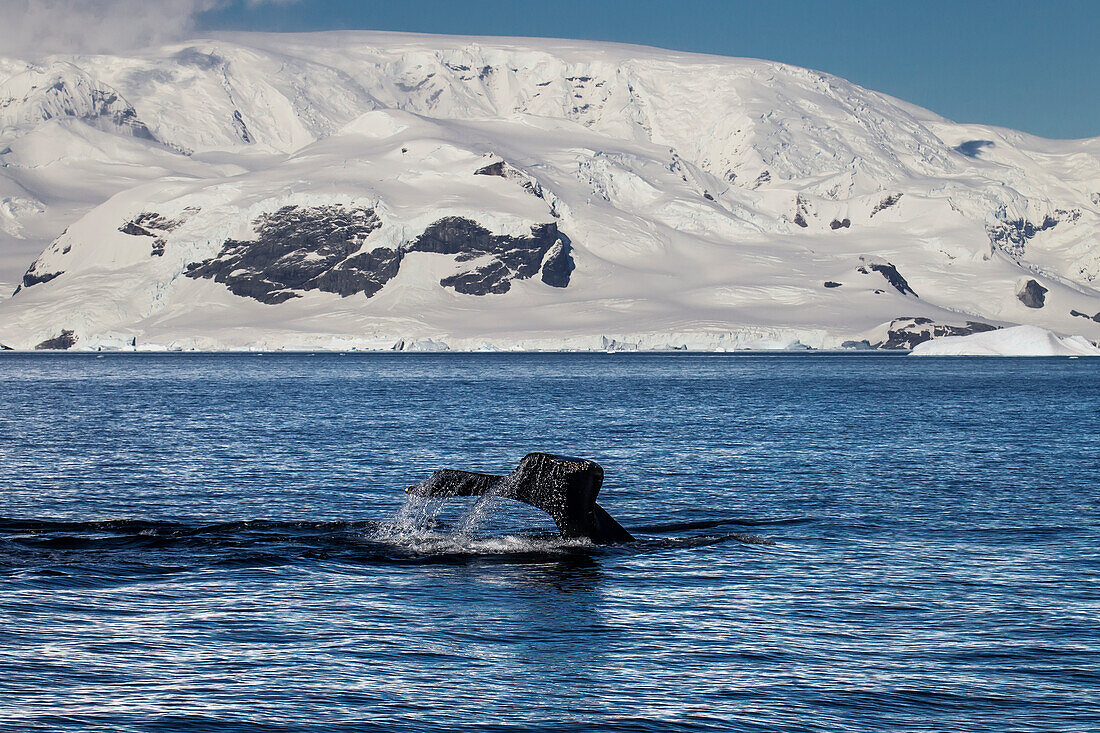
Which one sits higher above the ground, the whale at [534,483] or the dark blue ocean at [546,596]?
the whale at [534,483]

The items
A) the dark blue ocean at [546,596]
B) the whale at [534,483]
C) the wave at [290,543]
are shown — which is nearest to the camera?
the dark blue ocean at [546,596]

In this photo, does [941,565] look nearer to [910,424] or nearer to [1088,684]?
[1088,684]

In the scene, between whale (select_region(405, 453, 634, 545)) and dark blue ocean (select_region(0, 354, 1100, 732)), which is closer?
dark blue ocean (select_region(0, 354, 1100, 732))

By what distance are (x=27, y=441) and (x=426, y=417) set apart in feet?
81.3

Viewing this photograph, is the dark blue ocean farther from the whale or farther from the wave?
the whale

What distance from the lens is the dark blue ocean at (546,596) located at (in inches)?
584

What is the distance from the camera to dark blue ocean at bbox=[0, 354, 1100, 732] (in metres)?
14.8

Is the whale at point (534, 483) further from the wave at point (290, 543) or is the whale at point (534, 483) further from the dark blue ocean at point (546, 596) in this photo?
the wave at point (290, 543)

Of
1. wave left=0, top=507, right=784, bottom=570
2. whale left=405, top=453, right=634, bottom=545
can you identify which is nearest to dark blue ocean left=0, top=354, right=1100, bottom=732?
wave left=0, top=507, right=784, bottom=570

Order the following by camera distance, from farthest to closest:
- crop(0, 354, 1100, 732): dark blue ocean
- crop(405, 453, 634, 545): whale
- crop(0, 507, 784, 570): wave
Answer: crop(0, 507, 784, 570): wave → crop(405, 453, 634, 545): whale → crop(0, 354, 1100, 732): dark blue ocean

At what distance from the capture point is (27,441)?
53844 millimetres

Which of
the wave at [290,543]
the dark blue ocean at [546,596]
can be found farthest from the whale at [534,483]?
the wave at [290,543]

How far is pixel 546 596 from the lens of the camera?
807 inches

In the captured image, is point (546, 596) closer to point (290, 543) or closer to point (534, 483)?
point (534, 483)
